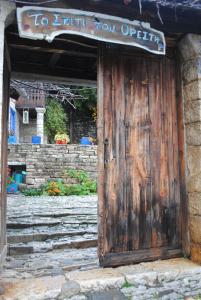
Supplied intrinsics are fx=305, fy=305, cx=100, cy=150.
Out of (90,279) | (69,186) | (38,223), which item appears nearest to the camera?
(90,279)

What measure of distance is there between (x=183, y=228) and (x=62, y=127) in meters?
16.4

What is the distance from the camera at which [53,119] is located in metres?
19.0

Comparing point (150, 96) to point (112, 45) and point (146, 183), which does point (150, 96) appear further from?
point (146, 183)

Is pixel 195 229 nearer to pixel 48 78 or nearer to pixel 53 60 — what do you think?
pixel 53 60

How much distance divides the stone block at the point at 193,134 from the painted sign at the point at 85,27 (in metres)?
0.87

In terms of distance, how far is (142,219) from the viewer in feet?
10.8

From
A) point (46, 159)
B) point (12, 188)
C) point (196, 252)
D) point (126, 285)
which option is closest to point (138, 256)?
point (126, 285)

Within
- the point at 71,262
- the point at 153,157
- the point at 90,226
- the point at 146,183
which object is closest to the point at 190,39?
the point at 153,157

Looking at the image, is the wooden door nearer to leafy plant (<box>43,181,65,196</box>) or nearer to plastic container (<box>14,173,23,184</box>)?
leafy plant (<box>43,181,65,196</box>)

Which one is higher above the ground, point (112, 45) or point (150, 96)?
point (112, 45)

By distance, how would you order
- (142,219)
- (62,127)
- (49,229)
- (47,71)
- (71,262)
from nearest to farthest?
(142,219), (71,262), (47,71), (49,229), (62,127)

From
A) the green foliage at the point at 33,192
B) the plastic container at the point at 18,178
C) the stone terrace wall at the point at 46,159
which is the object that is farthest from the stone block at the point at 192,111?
the plastic container at the point at 18,178

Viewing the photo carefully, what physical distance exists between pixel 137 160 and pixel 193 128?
28.1 inches

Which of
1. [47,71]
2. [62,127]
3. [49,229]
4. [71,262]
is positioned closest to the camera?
[71,262]
